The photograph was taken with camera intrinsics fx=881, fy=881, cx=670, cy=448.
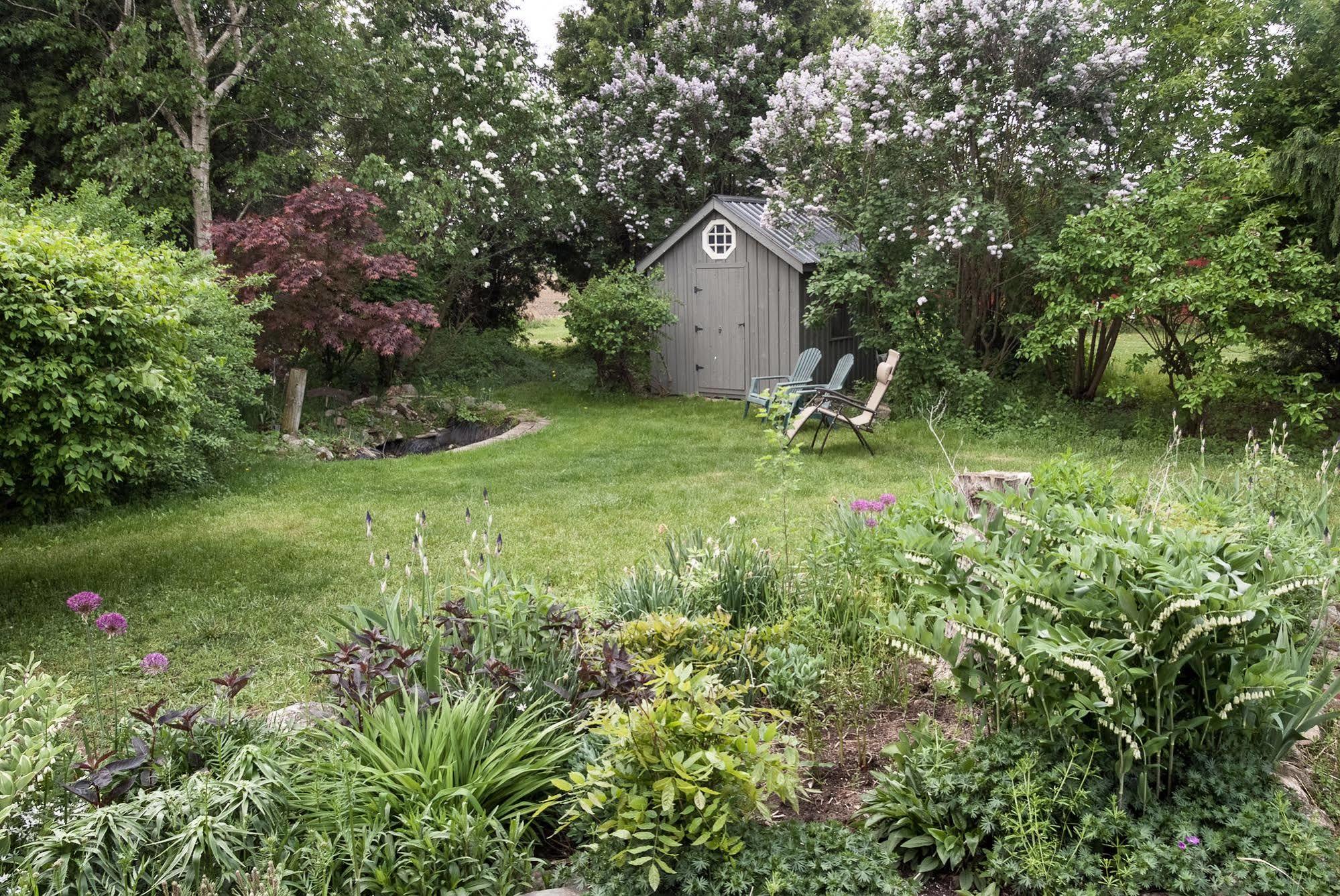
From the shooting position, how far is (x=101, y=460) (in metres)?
4.77

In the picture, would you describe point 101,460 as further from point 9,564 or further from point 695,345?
point 695,345

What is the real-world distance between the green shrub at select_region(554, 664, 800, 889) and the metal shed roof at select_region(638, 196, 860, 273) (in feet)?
30.6

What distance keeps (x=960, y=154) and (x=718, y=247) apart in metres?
3.80

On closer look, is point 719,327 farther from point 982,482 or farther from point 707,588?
point 707,588

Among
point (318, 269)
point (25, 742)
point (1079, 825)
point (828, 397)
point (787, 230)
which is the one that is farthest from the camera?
point (787, 230)

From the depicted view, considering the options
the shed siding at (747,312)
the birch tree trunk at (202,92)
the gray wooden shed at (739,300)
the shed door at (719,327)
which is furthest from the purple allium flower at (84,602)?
the shed door at (719,327)

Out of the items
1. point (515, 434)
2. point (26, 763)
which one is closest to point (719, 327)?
point (515, 434)

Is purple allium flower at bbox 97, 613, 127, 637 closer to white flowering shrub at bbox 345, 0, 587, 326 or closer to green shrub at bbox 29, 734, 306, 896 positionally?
green shrub at bbox 29, 734, 306, 896

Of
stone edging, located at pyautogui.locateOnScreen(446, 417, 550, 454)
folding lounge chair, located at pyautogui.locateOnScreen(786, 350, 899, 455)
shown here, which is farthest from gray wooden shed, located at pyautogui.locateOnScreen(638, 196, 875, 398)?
stone edging, located at pyautogui.locateOnScreen(446, 417, 550, 454)

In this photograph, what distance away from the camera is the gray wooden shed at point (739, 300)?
39.2 feet

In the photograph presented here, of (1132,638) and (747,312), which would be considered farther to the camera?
(747,312)

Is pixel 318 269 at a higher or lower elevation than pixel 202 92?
lower

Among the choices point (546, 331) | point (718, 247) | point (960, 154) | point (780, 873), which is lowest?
point (780, 873)

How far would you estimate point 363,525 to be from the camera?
6.36 meters
